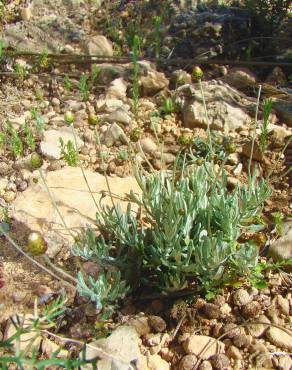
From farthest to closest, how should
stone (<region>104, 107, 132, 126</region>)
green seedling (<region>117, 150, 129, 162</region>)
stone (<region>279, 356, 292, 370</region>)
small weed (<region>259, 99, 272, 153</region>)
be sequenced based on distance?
stone (<region>104, 107, 132, 126</region>), green seedling (<region>117, 150, 129, 162</region>), small weed (<region>259, 99, 272, 153</region>), stone (<region>279, 356, 292, 370</region>)

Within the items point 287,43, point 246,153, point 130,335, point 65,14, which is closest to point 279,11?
point 287,43

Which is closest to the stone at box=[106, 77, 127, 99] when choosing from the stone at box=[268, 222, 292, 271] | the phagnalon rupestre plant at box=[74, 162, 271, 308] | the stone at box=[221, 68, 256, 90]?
the stone at box=[221, 68, 256, 90]

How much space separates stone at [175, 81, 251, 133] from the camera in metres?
3.36

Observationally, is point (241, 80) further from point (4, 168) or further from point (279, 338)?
point (279, 338)

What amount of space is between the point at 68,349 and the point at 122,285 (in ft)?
1.37

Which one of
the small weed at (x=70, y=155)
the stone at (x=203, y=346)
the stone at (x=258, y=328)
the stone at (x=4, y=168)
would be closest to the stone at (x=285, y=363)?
the stone at (x=258, y=328)

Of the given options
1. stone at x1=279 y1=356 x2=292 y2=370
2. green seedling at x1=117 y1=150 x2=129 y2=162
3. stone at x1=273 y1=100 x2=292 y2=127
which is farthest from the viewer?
stone at x1=273 y1=100 x2=292 y2=127

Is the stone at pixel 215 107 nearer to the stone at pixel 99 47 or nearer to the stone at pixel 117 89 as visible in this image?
the stone at pixel 117 89

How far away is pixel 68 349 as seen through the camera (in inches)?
82.8

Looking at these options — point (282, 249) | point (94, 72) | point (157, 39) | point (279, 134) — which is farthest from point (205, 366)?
point (157, 39)

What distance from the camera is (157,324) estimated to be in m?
2.15

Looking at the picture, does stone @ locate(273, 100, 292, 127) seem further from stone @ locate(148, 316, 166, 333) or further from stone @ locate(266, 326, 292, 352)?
stone @ locate(148, 316, 166, 333)

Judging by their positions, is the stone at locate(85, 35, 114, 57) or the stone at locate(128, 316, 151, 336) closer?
the stone at locate(128, 316, 151, 336)

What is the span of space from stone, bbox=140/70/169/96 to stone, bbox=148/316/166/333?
2.27 metres
